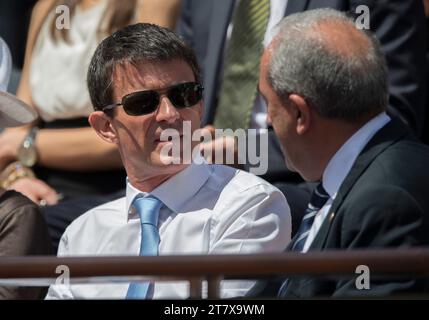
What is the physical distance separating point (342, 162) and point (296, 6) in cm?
143

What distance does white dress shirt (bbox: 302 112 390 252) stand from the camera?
145 inches

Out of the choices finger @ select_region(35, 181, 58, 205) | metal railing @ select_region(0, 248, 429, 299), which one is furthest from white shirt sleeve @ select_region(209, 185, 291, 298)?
finger @ select_region(35, 181, 58, 205)

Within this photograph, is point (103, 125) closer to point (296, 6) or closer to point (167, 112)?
point (167, 112)

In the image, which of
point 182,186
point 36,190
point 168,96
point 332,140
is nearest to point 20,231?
point 182,186

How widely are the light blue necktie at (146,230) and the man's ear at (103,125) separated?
0.29 meters

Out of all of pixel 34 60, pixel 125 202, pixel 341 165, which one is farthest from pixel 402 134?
pixel 34 60

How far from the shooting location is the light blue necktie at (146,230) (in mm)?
3812

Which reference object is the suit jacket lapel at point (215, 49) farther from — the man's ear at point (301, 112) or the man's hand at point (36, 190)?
the man's ear at point (301, 112)

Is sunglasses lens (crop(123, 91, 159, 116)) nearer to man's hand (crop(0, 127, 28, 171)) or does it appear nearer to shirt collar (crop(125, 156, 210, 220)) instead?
shirt collar (crop(125, 156, 210, 220))

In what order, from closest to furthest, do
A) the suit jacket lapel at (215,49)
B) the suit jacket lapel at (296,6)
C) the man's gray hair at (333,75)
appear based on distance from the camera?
1. the man's gray hair at (333,75)
2. the suit jacket lapel at (296,6)
3. the suit jacket lapel at (215,49)

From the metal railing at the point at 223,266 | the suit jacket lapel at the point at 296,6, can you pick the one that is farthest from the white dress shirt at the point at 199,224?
the suit jacket lapel at the point at 296,6

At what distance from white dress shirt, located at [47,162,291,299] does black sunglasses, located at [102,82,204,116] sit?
0.79ft

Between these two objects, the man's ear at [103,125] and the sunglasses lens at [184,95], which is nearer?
the sunglasses lens at [184,95]

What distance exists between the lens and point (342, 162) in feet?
12.2
